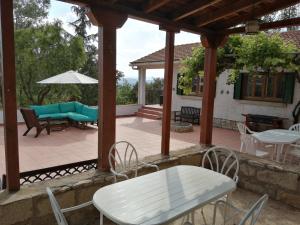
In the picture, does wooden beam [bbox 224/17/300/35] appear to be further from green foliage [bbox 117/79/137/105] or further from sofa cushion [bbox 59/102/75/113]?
green foliage [bbox 117/79/137/105]

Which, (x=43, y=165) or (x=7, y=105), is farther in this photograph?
(x=43, y=165)

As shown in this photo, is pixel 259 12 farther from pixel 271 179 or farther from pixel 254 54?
pixel 271 179

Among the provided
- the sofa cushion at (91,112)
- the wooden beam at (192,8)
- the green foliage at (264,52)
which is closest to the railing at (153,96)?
the sofa cushion at (91,112)

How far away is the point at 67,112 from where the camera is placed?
29.4ft

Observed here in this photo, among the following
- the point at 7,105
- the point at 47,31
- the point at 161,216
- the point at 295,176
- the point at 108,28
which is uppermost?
the point at 47,31

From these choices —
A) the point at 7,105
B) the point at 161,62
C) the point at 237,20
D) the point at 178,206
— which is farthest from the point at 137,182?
the point at 161,62

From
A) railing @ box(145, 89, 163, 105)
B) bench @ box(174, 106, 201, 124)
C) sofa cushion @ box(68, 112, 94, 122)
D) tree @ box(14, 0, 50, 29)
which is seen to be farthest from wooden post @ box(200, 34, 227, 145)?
tree @ box(14, 0, 50, 29)

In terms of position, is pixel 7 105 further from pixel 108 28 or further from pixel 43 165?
pixel 43 165

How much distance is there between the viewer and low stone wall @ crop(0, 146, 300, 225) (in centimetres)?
224

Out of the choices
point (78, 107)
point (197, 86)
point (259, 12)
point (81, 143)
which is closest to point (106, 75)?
point (259, 12)

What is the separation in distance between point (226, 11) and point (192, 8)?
0.53 m

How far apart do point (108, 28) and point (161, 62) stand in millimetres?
8091

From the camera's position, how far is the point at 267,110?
8.05 metres

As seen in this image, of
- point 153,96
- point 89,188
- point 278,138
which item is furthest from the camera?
point 153,96
